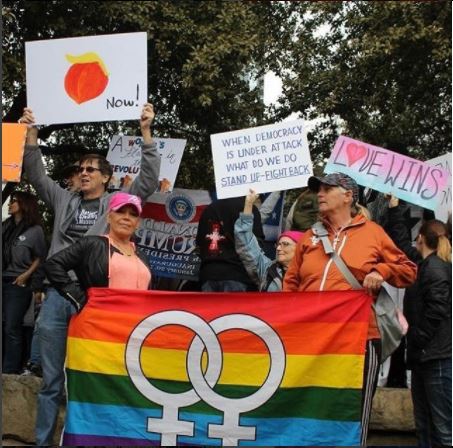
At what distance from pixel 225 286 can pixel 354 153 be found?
1.44 meters

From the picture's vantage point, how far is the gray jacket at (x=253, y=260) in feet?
23.2

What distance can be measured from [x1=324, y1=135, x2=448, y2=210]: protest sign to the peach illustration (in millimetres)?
1871

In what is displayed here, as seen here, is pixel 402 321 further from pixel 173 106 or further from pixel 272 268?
pixel 173 106

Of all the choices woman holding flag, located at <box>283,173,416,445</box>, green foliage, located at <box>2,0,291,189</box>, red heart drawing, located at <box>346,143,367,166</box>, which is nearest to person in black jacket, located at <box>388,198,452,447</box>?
red heart drawing, located at <box>346,143,367,166</box>

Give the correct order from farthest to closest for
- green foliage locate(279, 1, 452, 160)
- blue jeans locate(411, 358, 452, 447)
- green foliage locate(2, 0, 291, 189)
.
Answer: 1. green foliage locate(279, 1, 452, 160)
2. green foliage locate(2, 0, 291, 189)
3. blue jeans locate(411, 358, 452, 447)

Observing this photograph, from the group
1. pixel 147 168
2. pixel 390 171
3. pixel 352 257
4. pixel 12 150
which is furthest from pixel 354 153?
pixel 12 150

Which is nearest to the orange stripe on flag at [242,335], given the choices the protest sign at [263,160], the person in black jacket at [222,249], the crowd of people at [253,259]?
the crowd of people at [253,259]

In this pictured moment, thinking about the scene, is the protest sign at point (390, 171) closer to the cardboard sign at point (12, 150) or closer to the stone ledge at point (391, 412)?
the stone ledge at point (391, 412)

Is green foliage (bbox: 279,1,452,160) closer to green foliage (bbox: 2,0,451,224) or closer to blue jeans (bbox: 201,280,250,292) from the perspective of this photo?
green foliage (bbox: 2,0,451,224)

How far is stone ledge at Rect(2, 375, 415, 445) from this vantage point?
24.5 ft

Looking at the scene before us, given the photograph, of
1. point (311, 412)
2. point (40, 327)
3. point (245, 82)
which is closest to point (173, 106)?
point (245, 82)

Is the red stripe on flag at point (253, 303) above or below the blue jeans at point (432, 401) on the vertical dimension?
above

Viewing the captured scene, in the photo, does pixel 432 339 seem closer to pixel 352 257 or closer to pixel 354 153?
pixel 352 257

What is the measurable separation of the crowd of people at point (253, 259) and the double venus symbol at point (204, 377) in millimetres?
386
